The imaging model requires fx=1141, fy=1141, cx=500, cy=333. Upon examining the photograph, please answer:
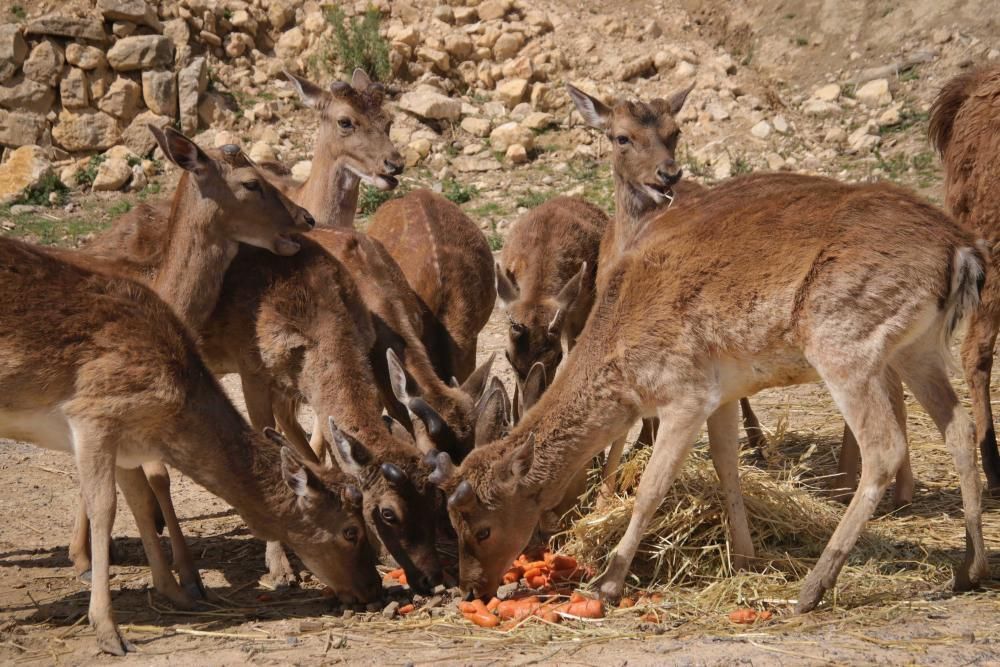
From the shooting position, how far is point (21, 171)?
18.6 metres

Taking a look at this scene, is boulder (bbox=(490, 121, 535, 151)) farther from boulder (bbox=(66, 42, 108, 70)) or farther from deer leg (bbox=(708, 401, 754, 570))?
deer leg (bbox=(708, 401, 754, 570))

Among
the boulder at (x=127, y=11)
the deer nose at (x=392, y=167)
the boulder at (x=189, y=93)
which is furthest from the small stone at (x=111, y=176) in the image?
the deer nose at (x=392, y=167)

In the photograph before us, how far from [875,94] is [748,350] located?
13782mm

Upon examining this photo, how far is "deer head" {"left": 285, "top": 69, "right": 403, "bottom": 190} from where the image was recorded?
10945 millimetres

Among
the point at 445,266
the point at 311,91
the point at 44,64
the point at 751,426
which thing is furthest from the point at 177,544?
the point at 44,64

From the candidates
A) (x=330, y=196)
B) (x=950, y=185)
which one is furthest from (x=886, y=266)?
(x=330, y=196)

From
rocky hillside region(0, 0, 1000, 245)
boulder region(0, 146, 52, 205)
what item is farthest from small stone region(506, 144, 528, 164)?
boulder region(0, 146, 52, 205)

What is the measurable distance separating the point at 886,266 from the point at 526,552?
Result: 10.1ft

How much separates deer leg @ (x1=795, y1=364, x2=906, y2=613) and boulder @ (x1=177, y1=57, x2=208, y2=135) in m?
15.9

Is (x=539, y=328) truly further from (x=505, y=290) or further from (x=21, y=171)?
(x=21, y=171)

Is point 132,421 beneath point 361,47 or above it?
beneath

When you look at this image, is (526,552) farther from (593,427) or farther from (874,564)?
(874,564)

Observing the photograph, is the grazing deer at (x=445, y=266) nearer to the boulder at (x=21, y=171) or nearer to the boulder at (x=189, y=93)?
the boulder at (x=21, y=171)

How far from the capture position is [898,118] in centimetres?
1805
